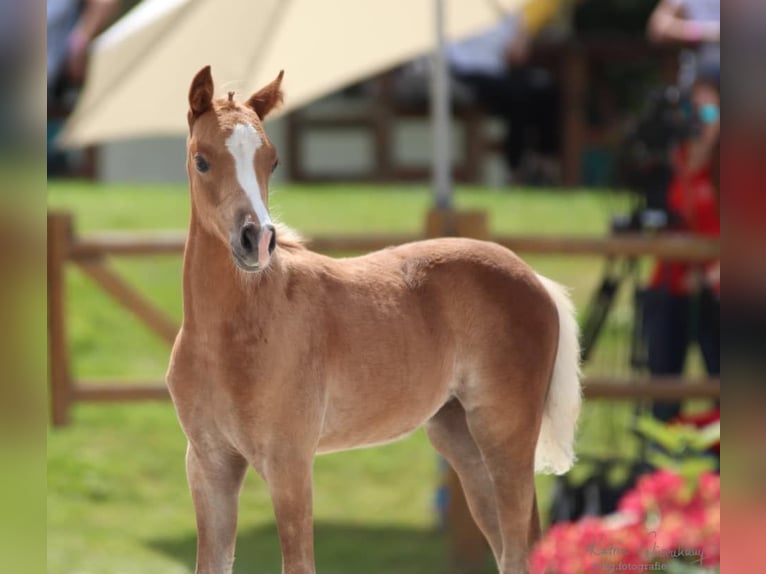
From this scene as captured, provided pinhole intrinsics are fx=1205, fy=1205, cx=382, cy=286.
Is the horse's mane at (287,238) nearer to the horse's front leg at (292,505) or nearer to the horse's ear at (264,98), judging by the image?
the horse's ear at (264,98)

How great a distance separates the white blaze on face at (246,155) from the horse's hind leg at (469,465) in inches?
23.1

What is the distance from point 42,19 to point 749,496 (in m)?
0.83

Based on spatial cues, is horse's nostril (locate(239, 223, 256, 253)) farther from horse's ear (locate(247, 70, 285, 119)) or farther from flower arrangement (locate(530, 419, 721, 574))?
flower arrangement (locate(530, 419, 721, 574))

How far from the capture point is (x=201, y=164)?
1614 mm

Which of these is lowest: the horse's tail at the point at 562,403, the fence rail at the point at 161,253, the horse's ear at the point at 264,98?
the fence rail at the point at 161,253

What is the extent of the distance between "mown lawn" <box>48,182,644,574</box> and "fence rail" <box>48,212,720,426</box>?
278mm

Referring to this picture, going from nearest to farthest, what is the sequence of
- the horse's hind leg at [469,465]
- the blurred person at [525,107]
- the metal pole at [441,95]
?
the horse's hind leg at [469,465] < the metal pole at [441,95] < the blurred person at [525,107]

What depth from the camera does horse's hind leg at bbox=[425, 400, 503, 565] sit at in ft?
6.51

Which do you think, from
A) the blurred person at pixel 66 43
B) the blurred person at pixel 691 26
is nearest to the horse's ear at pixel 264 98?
the blurred person at pixel 691 26

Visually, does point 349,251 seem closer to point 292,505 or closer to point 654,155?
point 654,155

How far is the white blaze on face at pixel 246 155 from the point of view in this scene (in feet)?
5.20

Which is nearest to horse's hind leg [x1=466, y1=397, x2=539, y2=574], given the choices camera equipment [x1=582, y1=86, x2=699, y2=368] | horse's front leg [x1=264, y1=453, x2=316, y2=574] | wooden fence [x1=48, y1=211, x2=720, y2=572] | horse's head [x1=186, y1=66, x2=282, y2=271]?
horse's front leg [x1=264, y1=453, x2=316, y2=574]

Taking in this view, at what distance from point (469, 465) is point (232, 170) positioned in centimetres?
69

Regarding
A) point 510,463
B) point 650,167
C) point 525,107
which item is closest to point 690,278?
point 650,167
